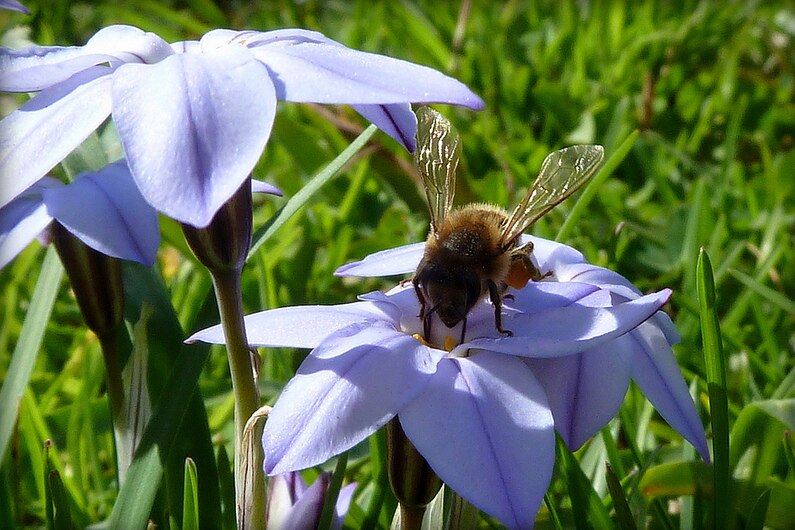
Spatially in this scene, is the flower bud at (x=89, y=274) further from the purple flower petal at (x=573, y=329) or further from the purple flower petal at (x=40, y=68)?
the purple flower petal at (x=573, y=329)

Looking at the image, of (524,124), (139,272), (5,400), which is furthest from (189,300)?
(524,124)

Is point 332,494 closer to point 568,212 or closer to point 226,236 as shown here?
point 226,236

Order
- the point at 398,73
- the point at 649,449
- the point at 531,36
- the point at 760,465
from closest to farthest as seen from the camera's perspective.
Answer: the point at 398,73
the point at 760,465
the point at 649,449
the point at 531,36

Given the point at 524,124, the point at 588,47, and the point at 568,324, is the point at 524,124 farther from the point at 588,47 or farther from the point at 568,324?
the point at 568,324

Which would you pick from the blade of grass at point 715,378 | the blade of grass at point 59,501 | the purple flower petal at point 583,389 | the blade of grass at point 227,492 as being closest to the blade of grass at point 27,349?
the blade of grass at point 59,501

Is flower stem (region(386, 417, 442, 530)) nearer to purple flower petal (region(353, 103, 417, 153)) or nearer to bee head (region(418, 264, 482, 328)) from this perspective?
bee head (region(418, 264, 482, 328))
